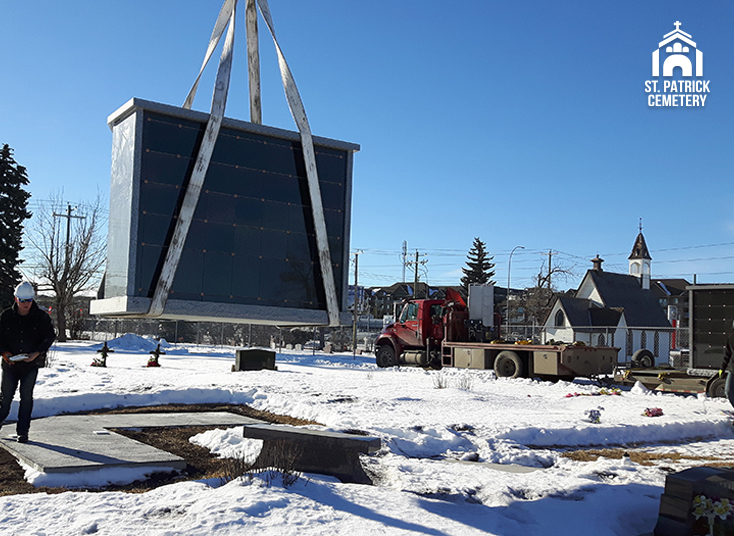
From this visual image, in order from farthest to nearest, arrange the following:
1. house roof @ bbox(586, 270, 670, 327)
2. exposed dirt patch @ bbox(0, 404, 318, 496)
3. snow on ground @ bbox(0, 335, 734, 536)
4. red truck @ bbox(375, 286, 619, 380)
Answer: house roof @ bbox(586, 270, 670, 327), red truck @ bbox(375, 286, 619, 380), exposed dirt patch @ bbox(0, 404, 318, 496), snow on ground @ bbox(0, 335, 734, 536)

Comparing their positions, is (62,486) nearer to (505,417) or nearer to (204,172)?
(204,172)

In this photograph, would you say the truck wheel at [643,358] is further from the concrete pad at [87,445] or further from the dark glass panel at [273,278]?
the dark glass panel at [273,278]

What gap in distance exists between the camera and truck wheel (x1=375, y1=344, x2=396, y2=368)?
28.5 metres

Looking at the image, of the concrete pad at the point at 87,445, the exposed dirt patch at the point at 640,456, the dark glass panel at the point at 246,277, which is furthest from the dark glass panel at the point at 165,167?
the exposed dirt patch at the point at 640,456

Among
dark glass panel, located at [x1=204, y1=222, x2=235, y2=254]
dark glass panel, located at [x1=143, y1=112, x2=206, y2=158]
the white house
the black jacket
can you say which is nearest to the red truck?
dark glass panel, located at [x1=204, y1=222, x2=235, y2=254]

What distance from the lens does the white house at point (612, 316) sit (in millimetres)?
53656

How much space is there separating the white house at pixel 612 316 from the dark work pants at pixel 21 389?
45.6 metres

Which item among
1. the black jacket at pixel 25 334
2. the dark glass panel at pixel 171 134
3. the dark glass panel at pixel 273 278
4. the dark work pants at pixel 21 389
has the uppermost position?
the dark glass panel at pixel 171 134

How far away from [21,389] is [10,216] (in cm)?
3687

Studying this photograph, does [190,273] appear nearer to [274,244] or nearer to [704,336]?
[274,244]

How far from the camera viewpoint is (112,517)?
5.04 metres

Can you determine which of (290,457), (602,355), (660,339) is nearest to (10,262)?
(602,355)

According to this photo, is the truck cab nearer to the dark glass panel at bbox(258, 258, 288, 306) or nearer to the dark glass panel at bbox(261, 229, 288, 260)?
the dark glass panel at bbox(258, 258, 288, 306)

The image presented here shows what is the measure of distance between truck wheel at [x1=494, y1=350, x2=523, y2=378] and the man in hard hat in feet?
59.1
